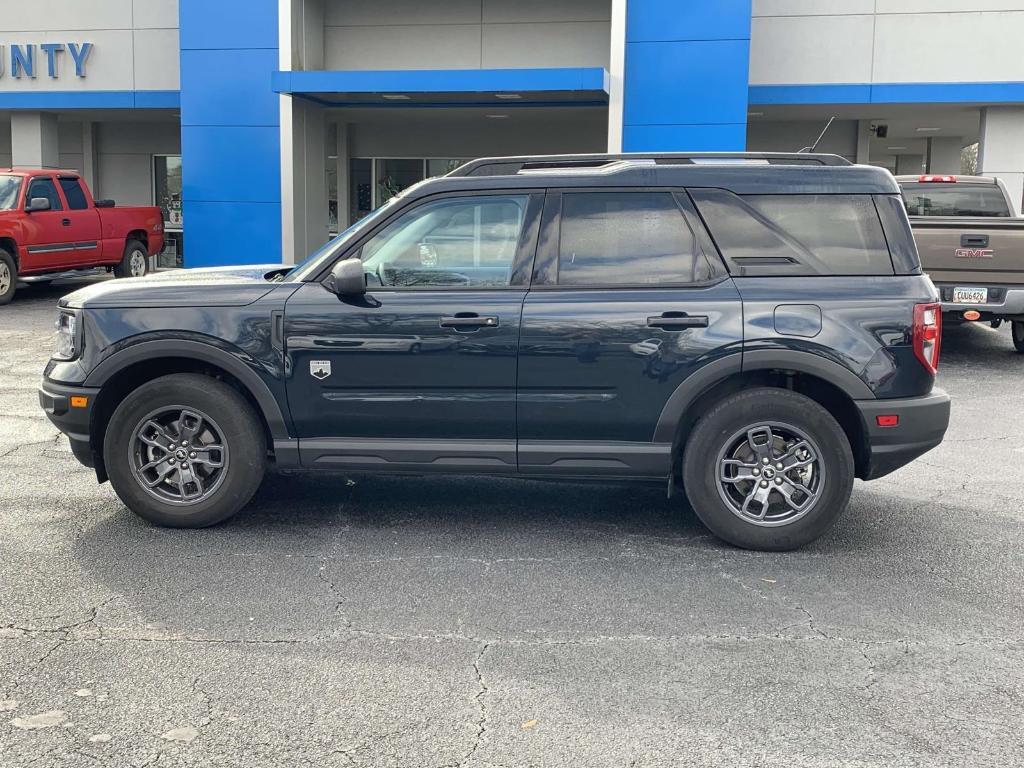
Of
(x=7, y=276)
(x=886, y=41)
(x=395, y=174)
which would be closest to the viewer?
(x=7, y=276)

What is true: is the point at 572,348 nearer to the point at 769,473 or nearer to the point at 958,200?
the point at 769,473

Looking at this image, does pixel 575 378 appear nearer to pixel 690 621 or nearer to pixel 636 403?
pixel 636 403

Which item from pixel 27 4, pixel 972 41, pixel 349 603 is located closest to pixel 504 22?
pixel 972 41

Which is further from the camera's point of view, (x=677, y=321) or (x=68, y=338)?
(x=68, y=338)


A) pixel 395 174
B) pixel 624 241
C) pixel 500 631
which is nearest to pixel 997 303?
pixel 624 241

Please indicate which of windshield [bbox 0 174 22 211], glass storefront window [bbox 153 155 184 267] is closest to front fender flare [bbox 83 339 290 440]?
windshield [bbox 0 174 22 211]

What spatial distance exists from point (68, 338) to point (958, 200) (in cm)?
1079

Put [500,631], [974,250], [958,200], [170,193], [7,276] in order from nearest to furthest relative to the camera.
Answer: [500,631]
[974,250]
[958,200]
[7,276]
[170,193]

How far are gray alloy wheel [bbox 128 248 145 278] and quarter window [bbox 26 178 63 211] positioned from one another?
176 cm

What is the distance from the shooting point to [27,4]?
68.4 ft

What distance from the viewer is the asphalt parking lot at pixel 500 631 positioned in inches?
139

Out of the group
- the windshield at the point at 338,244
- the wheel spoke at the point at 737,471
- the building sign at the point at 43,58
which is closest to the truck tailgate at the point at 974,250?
the wheel spoke at the point at 737,471

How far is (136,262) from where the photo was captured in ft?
61.8

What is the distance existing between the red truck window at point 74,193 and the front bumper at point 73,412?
12.7 m
